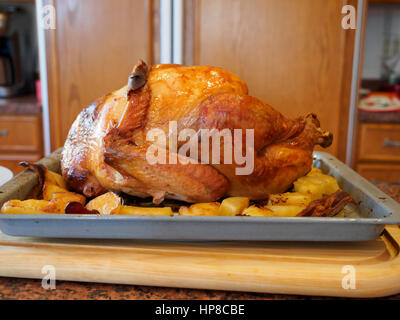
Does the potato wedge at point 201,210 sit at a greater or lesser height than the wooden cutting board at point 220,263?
greater

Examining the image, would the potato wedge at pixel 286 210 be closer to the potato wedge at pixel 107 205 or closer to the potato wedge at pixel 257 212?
the potato wedge at pixel 257 212

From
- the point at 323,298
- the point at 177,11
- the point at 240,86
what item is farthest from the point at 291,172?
the point at 177,11

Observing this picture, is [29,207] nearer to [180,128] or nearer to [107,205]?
[107,205]

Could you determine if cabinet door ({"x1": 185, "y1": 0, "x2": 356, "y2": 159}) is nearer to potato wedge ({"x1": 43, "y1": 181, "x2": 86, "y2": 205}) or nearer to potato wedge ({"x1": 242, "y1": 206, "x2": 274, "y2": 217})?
potato wedge ({"x1": 43, "y1": 181, "x2": 86, "y2": 205})

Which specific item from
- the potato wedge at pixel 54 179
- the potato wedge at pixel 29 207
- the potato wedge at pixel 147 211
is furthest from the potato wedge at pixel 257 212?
the potato wedge at pixel 54 179

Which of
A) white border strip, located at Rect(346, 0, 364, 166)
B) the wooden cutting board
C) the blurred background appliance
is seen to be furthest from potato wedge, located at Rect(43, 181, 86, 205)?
the blurred background appliance
